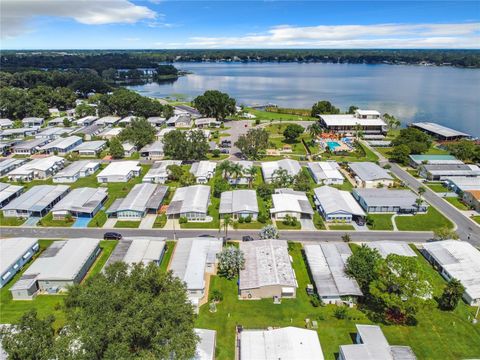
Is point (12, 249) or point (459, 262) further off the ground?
point (12, 249)

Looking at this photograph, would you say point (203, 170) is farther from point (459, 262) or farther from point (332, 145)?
point (459, 262)

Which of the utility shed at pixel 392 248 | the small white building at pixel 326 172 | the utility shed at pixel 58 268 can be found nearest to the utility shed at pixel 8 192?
the utility shed at pixel 58 268

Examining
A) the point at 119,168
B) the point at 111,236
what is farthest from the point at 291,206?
the point at 119,168

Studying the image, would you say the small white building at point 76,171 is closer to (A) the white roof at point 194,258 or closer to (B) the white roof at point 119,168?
(B) the white roof at point 119,168

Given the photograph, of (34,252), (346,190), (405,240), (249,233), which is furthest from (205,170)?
(405,240)

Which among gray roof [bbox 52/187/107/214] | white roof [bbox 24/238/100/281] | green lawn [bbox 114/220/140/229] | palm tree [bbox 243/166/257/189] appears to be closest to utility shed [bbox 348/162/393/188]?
palm tree [bbox 243/166/257/189]

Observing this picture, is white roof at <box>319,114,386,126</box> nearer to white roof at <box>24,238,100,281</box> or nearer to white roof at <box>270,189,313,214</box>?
white roof at <box>270,189,313,214</box>
